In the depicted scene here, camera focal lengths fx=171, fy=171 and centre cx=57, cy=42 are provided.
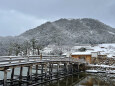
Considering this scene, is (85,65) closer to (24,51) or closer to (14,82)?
(14,82)

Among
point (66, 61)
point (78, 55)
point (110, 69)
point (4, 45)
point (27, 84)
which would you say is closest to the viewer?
point (27, 84)


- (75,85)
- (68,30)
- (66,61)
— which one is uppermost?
(68,30)

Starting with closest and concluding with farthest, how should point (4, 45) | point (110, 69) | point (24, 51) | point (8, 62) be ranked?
point (8, 62), point (110, 69), point (24, 51), point (4, 45)

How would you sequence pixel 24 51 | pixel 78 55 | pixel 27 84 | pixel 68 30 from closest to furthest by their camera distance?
1. pixel 27 84
2. pixel 78 55
3. pixel 24 51
4. pixel 68 30

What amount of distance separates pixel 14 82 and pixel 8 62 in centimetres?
645

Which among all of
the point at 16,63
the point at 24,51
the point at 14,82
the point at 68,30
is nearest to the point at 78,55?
the point at 24,51

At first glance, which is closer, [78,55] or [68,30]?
[78,55]

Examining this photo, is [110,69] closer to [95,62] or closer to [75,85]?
[95,62]

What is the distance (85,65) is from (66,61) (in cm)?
1378

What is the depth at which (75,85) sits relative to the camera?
26.1m

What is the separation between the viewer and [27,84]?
76.6 ft

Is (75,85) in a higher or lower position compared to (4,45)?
lower

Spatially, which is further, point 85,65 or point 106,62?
point 106,62

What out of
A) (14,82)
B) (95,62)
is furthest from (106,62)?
(14,82)
